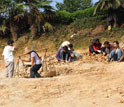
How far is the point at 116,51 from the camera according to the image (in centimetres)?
886

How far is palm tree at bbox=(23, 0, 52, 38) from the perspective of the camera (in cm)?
1800

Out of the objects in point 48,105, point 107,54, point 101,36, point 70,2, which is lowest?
point 48,105

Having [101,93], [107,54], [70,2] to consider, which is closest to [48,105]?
[101,93]

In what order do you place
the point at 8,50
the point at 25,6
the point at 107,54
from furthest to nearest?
the point at 25,6
the point at 107,54
the point at 8,50

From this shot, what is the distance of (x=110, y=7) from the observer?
668 inches

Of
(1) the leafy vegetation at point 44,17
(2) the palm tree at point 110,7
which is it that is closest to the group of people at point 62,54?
(2) the palm tree at point 110,7

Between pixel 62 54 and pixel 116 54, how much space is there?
7.08ft

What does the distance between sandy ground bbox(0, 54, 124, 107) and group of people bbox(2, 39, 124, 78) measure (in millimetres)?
919

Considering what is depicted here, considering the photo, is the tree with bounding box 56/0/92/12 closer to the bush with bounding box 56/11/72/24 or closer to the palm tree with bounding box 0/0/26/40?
the bush with bounding box 56/11/72/24

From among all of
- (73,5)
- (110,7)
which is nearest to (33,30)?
(110,7)

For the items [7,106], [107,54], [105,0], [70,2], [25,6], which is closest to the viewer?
[7,106]

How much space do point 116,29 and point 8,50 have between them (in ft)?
38.4

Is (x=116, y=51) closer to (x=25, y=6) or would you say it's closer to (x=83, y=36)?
(x=83, y=36)

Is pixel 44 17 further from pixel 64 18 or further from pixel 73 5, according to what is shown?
pixel 73 5
